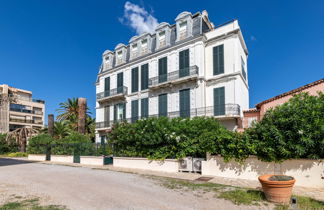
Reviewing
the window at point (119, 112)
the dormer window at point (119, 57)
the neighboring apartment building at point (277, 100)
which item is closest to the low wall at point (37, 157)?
the window at point (119, 112)

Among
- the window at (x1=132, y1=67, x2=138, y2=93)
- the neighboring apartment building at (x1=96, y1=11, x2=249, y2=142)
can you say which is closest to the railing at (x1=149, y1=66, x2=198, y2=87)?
the neighboring apartment building at (x1=96, y1=11, x2=249, y2=142)

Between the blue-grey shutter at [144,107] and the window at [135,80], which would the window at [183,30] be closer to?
the window at [135,80]

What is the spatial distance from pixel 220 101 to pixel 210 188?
11.3 m

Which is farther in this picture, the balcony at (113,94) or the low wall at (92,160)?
the balcony at (113,94)

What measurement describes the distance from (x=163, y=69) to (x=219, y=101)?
6.62m

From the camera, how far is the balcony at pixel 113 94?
23656 mm

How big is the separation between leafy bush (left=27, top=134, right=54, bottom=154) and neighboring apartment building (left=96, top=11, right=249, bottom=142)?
17.9ft

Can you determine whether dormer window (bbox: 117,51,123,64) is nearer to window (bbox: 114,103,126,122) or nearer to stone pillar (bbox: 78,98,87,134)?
window (bbox: 114,103,126,122)

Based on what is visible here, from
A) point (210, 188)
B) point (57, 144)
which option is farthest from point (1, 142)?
point (210, 188)

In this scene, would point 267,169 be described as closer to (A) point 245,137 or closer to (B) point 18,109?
(A) point 245,137

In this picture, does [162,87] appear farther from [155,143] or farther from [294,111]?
[294,111]

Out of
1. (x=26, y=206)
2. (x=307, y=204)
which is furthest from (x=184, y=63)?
(x=26, y=206)

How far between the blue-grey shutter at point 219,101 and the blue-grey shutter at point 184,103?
2426 mm

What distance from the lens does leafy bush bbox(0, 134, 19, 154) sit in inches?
1289
